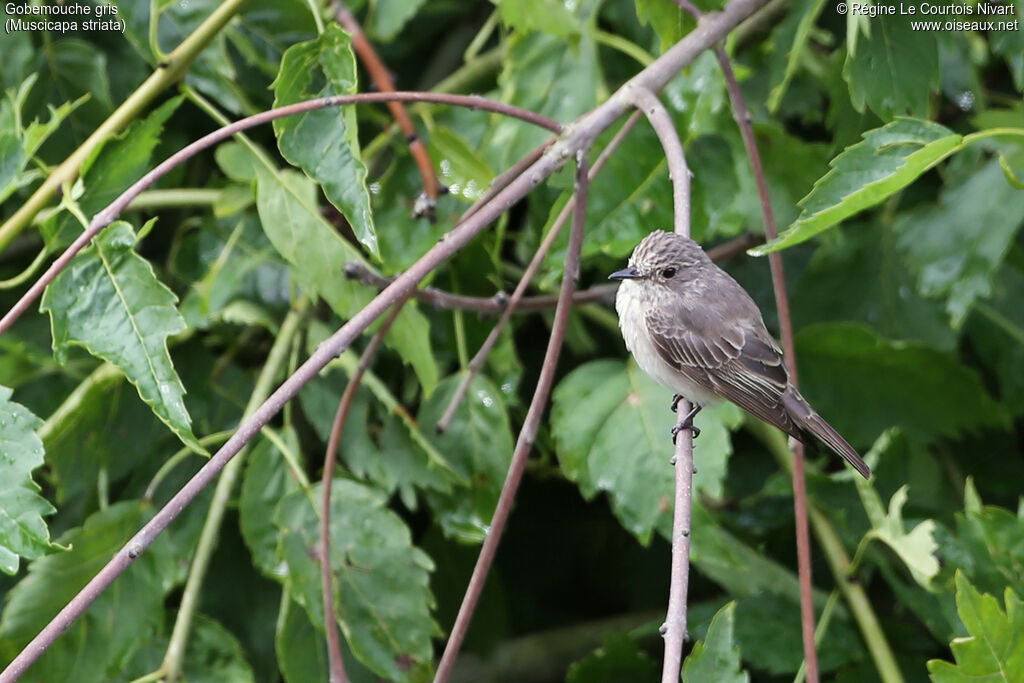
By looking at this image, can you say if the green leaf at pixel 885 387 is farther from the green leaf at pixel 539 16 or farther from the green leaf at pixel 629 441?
the green leaf at pixel 539 16

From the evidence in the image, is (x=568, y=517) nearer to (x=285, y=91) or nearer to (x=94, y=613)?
(x=94, y=613)

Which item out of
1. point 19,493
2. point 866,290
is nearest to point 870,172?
point 866,290

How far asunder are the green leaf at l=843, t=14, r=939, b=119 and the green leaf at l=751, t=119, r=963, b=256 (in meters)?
0.39

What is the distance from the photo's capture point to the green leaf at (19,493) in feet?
5.86

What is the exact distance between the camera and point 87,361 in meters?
2.95

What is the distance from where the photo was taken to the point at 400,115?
2.81m

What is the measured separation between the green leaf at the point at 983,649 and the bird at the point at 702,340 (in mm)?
637

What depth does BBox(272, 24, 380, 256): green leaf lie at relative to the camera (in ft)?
6.64

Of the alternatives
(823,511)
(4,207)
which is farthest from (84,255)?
(823,511)

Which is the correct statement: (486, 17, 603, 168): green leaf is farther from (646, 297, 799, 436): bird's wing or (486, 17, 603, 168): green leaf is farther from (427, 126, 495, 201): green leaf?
(646, 297, 799, 436): bird's wing

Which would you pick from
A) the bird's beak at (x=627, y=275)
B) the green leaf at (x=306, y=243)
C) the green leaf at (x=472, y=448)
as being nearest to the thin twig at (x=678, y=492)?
the bird's beak at (x=627, y=275)

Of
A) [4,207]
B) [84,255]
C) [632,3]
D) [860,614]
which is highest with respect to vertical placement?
[632,3]

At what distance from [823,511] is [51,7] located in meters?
2.59

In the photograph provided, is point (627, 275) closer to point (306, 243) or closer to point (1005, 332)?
point (306, 243)
